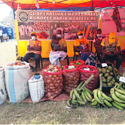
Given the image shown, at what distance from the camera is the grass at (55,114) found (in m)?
2.26

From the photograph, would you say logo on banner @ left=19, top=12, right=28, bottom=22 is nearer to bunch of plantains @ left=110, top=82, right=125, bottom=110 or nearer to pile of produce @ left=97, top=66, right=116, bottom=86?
pile of produce @ left=97, top=66, right=116, bottom=86

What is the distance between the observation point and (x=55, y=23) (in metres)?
6.02

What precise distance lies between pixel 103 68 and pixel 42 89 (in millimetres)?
1742

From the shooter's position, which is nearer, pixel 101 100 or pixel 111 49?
pixel 101 100

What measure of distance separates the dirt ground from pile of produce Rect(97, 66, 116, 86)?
0.71 m

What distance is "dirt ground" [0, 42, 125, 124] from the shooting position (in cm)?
226

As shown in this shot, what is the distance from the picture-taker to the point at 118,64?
443 centimetres

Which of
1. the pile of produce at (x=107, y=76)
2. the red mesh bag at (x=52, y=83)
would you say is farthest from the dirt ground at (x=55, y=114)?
the pile of produce at (x=107, y=76)

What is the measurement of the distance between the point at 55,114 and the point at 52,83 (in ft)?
2.30

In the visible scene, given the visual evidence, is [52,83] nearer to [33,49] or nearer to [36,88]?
[36,88]

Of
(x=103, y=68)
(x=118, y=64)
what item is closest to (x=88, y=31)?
(x=118, y=64)

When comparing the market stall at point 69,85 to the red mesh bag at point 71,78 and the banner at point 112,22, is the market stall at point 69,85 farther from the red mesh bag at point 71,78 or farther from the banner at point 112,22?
the banner at point 112,22

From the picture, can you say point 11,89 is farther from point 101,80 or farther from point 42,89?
point 101,80

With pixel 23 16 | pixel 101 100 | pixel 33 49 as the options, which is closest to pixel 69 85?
pixel 101 100
